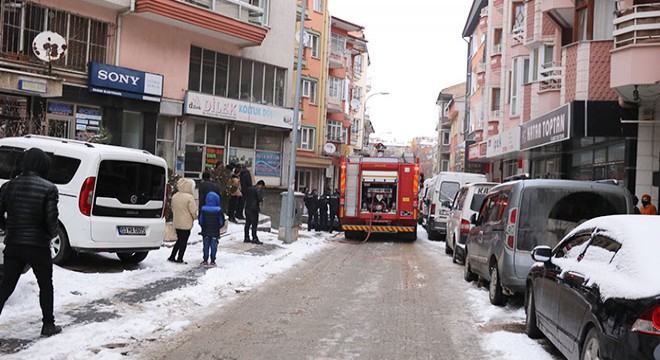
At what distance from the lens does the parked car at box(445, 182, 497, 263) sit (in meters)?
15.7

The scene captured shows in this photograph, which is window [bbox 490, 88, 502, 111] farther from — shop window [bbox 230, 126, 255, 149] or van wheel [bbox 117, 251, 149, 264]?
van wheel [bbox 117, 251, 149, 264]

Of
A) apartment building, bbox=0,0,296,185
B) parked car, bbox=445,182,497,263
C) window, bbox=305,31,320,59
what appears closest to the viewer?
parked car, bbox=445,182,497,263

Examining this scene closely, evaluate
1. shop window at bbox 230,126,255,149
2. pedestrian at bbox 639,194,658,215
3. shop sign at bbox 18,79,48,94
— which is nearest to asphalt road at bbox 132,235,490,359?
pedestrian at bbox 639,194,658,215

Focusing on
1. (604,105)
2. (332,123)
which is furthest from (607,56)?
(332,123)

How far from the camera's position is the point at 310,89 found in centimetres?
4381

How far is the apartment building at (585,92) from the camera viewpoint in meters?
15.1

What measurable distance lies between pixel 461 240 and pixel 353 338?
8.84m

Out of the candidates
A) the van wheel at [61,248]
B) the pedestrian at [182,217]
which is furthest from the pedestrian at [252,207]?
the van wheel at [61,248]

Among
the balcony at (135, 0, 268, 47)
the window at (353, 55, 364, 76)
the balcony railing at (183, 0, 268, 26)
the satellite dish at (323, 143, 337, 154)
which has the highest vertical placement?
the window at (353, 55, 364, 76)

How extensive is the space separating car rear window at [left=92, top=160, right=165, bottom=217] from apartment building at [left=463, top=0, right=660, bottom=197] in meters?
10.2

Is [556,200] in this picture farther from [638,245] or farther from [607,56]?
[607,56]

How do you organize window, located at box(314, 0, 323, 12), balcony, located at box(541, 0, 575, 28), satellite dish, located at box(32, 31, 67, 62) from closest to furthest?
balcony, located at box(541, 0, 575, 28), satellite dish, located at box(32, 31, 67, 62), window, located at box(314, 0, 323, 12)

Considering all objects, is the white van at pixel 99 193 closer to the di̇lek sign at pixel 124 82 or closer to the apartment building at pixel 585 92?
the apartment building at pixel 585 92

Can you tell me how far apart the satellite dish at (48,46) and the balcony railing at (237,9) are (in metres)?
6.23
